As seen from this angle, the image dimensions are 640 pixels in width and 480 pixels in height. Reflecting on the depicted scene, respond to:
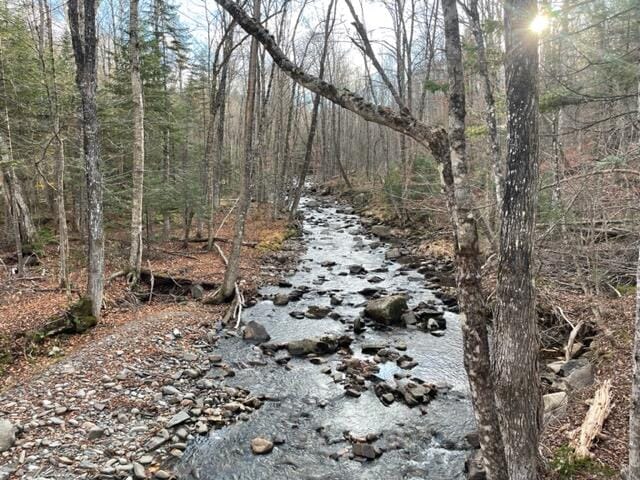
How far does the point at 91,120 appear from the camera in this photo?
7.96 meters

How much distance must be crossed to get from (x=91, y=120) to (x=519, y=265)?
817 cm

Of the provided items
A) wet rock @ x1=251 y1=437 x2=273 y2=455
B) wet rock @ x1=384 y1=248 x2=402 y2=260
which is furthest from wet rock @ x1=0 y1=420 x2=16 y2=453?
wet rock @ x1=384 y1=248 x2=402 y2=260

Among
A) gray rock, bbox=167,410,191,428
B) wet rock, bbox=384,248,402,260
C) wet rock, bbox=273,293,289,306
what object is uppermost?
wet rock, bbox=384,248,402,260

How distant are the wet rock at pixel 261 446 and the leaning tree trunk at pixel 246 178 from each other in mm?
5662

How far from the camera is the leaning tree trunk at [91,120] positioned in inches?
304

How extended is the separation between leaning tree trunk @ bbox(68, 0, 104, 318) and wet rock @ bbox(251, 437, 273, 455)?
188 inches

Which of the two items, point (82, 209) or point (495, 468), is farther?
point (82, 209)

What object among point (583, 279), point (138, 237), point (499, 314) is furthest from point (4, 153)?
point (583, 279)

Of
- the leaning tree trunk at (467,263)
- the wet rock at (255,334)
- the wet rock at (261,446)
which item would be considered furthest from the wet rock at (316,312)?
the leaning tree trunk at (467,263)

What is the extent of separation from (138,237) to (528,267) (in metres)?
9.95

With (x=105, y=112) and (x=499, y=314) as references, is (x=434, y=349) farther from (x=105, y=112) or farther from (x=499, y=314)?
(x=105, y=112)

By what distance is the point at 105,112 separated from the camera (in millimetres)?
12578

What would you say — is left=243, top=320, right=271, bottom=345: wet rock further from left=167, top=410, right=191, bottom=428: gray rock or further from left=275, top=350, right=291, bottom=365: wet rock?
left=167, top=410, right=191, bottom=428: gray rock

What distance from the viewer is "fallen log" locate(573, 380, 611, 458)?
443 cm
